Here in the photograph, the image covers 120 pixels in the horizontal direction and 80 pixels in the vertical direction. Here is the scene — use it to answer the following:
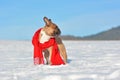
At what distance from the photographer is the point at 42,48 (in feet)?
26.1

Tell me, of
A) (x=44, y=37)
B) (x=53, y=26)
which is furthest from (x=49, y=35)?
(x=53, y=26)

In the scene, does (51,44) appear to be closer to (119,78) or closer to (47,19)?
(47,19)

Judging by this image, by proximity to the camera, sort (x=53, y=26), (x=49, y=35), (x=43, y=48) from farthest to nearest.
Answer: (x=43, y=48)
(x=49, y=35)
(x=53, y=26)

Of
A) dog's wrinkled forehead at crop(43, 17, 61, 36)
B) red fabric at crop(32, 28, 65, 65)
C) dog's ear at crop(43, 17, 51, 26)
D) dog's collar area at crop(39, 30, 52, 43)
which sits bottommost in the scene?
red fabric at crop(32, 28, 65, 65)

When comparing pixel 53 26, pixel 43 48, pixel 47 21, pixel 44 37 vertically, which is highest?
pixel 47 21

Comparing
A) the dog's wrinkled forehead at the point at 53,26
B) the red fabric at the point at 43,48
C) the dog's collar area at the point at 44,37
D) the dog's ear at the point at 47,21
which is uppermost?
the dog's ear at the point at 47,21

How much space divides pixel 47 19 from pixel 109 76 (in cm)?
237

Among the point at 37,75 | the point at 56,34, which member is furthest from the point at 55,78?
the point at 56,34

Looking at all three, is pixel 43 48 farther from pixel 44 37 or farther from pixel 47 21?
pixel 47 21

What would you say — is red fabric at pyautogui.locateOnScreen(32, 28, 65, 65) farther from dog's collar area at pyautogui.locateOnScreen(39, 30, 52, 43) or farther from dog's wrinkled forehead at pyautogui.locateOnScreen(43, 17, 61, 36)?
dog's wrinkled forehead at pyautogui.locateOnScreen(43, 17, 61, 36)

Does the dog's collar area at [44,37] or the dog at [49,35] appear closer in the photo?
the dog at [49,35]

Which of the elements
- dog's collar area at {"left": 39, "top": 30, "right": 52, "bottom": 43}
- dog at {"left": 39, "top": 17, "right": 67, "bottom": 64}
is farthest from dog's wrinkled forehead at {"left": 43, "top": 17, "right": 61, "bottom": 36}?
dog's collar area at {"left": 39, "top": 30, "right": 52, "bottom": 43}

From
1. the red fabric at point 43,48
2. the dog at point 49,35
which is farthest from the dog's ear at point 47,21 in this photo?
the red fabric at point 43,48

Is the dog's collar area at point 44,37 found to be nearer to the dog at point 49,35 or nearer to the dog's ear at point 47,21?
the dog at point 49,35
